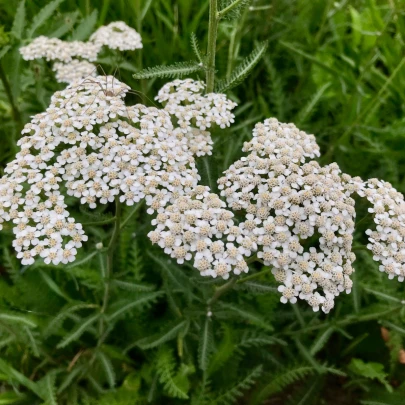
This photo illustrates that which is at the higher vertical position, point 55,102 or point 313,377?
point 55,102

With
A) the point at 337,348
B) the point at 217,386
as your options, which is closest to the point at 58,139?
the point at 217,386

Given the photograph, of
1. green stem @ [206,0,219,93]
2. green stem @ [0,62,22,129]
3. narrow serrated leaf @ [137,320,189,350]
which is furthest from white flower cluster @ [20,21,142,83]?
narrow serrated leaf @ [137,320,189,350]

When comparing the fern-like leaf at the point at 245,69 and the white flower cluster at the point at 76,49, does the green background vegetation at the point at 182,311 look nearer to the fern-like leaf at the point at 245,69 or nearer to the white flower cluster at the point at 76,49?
the white flower cluster at the point at 76,49

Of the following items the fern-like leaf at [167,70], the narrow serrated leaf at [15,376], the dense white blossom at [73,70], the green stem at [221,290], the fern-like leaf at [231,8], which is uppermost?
the fern-like leaf at [231,8]

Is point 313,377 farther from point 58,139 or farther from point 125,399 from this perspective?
point 58,139

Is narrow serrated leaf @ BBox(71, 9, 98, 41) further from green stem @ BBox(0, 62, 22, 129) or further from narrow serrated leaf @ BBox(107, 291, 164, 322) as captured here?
narrow serrated leaf @ BBox(107, 291, 164, 322)

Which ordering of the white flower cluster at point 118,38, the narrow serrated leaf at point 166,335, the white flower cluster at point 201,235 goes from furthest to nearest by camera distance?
1. the white flower cluster at point 118,38
2. the narrow serrated leaf at point 166,335
3. the white flower cluster at point 201,235

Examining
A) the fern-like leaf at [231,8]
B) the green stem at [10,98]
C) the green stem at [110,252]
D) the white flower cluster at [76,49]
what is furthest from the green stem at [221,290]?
the green stem at [10,98]
